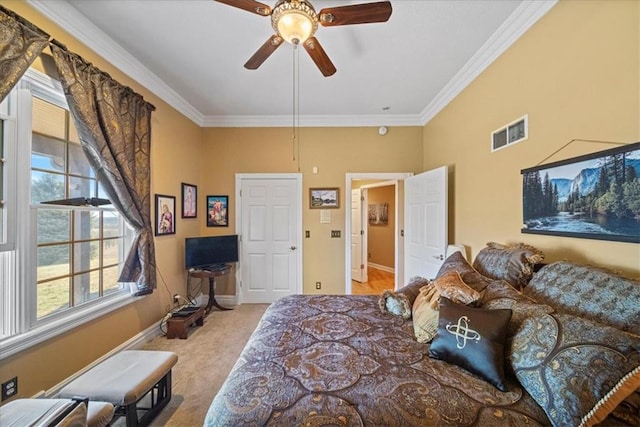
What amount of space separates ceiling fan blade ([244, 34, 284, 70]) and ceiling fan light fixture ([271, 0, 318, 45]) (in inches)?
4.9

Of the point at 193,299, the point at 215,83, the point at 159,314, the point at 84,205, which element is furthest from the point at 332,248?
the point at 84,205

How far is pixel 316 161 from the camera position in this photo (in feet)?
13.7

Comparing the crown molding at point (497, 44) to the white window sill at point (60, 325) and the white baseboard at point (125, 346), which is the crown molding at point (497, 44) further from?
the white baseboard at point (125, 346)

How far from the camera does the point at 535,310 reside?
1.19 metres

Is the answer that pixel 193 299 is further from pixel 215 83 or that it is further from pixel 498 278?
pixel 498 278

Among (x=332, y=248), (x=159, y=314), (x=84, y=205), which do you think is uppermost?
(x=84, y=205)

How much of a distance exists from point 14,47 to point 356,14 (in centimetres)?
203

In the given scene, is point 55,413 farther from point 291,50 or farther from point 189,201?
point 189,201

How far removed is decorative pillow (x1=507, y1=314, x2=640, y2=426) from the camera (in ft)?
2.78

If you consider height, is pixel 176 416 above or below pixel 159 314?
below

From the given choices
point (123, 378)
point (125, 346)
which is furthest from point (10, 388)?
point (125, 346)

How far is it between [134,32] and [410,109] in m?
3.30

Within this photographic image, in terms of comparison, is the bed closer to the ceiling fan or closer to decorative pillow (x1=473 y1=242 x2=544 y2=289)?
decorative pillow (x1=473 y1=242 x2=544 y2=289)

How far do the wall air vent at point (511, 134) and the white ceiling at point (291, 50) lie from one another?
0.67m
